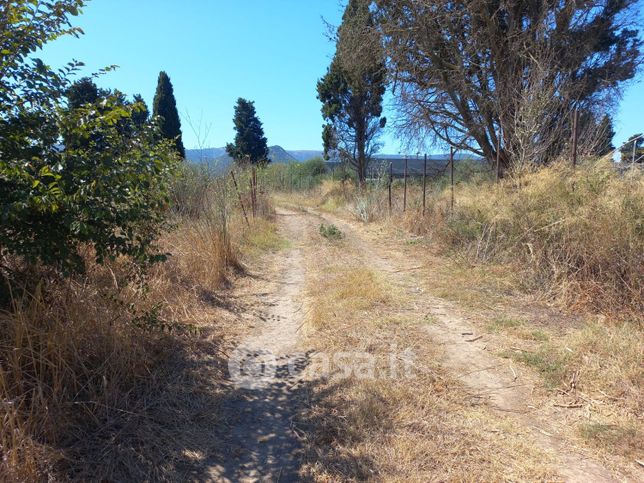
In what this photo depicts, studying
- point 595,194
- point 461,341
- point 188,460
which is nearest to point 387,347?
point 461,341

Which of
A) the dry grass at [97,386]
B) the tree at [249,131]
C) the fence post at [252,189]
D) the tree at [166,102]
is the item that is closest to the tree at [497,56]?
the fence post at [252,189]

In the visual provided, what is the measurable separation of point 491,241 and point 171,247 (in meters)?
4.96

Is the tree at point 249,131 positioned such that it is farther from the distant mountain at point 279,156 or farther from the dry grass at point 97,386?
the dry grass at point 97,386

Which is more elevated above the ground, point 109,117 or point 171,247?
point 109,117

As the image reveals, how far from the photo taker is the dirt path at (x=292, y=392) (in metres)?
2.21

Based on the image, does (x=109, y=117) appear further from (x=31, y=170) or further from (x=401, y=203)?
(x=401, y=203)

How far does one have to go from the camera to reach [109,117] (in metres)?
2.40

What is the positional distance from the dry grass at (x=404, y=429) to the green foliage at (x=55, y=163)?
1.90 metres

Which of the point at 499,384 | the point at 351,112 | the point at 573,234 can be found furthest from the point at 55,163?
the point at 351,112

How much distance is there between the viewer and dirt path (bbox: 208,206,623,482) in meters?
2.21

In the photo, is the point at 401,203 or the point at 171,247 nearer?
the point at 171,247

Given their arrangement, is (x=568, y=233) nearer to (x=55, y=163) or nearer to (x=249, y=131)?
(x=55, y=163)

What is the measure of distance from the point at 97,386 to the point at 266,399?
115 cm

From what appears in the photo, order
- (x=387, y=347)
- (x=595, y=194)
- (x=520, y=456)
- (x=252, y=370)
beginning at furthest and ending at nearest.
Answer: (x=595, y=194), (x=387, y=347), (x=252, y=370), (x=520, y=456)
